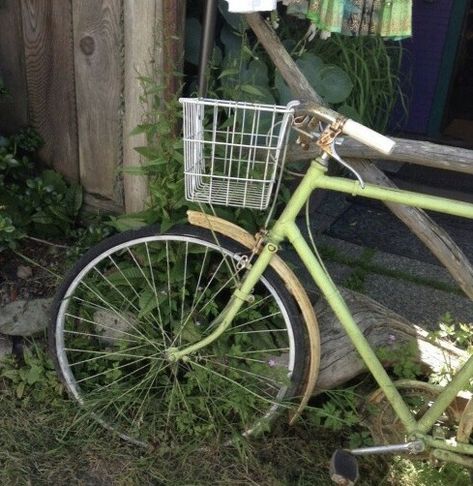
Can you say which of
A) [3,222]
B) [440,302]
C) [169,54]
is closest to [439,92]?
[440,302]

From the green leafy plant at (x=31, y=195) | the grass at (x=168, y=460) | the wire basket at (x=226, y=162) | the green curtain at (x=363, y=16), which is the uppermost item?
the green curtain at (x=363, y=16)

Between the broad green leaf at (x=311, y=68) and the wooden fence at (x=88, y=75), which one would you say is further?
the broad green leaf at (x=311, y=68)

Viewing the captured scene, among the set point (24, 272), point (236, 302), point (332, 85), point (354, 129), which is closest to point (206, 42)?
point (332, 85)

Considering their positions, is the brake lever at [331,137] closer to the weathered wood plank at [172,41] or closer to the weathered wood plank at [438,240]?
the weathered wood plank at [438,240]

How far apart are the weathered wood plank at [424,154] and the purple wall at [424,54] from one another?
3.36 meters

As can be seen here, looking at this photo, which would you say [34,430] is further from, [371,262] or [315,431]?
[371,262]

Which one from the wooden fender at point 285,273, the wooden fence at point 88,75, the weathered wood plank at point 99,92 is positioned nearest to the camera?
the wooden fender at point 285,273

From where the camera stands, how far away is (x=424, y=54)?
220 inches

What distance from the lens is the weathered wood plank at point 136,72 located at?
2.80 m

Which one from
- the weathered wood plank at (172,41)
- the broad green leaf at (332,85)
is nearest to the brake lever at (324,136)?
the weathered wood plank at (172,41)

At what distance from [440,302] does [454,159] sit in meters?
1.48

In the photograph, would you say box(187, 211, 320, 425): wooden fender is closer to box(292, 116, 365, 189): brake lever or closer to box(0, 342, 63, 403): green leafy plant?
box(292, 116, 365, 189): brake lever

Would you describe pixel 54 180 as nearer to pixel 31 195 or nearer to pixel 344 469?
pixel 31 195

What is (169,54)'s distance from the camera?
9.28ft
